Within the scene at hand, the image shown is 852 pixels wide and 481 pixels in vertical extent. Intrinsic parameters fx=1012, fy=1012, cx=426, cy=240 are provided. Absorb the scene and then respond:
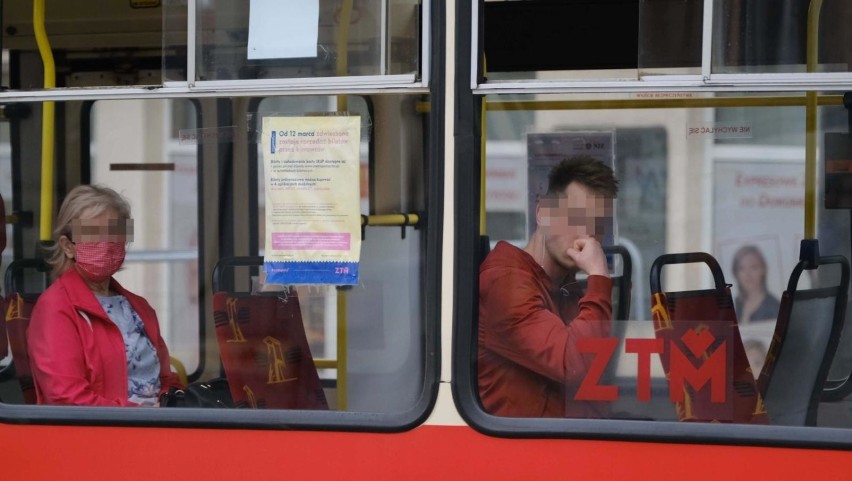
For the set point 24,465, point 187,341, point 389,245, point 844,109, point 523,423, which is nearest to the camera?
point 523,423

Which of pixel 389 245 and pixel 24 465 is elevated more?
pixel 389 245

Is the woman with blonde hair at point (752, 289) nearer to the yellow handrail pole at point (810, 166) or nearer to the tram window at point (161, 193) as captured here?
the yellow handrail pole at point (810, 166)

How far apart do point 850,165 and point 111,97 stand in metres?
1.95

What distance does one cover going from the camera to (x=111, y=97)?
229 centimetres

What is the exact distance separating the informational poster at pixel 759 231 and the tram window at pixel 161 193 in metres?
1.85

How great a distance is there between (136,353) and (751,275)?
1.87 m

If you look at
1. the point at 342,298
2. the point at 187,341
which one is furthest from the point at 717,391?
the point at 187,341

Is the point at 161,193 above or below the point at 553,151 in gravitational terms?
below

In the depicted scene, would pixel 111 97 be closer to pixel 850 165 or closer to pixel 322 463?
pixel 322 463

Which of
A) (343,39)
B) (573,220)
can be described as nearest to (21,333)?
(343,39)

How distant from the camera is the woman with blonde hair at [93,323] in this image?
261 centimetres

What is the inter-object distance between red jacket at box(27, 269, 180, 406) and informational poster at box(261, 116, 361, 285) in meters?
0.68

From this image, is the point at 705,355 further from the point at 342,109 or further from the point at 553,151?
the point at 342,109

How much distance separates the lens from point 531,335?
247cm
